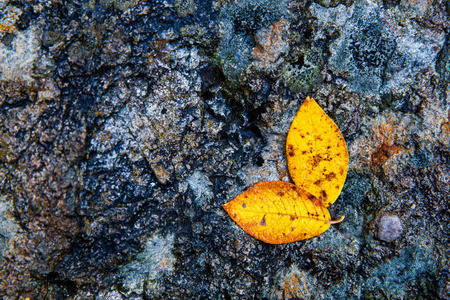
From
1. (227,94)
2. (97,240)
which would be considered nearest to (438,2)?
(227,94)

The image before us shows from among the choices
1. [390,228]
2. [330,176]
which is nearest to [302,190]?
[330,176]

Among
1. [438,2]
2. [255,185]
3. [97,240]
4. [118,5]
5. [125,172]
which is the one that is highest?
[118,5]

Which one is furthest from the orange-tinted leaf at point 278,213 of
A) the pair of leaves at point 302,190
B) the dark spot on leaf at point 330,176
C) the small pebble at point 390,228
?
the small pebble at point 390,228

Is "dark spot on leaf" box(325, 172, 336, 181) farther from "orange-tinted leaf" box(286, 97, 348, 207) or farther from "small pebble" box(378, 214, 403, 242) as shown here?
"small pebble" box(378, 214, 403, 242)

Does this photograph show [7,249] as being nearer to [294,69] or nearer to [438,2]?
[294,69]

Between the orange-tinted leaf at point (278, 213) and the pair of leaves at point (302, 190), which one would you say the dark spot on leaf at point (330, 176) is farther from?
the orange-tinted leaf at point (278, 213)

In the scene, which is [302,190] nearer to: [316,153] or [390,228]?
[316,153]

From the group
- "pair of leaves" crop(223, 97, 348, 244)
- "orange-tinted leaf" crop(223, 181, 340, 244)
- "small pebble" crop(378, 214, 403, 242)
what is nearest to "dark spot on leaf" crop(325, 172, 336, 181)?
"pair of leaves" crop(223, 97, 348, 244)
